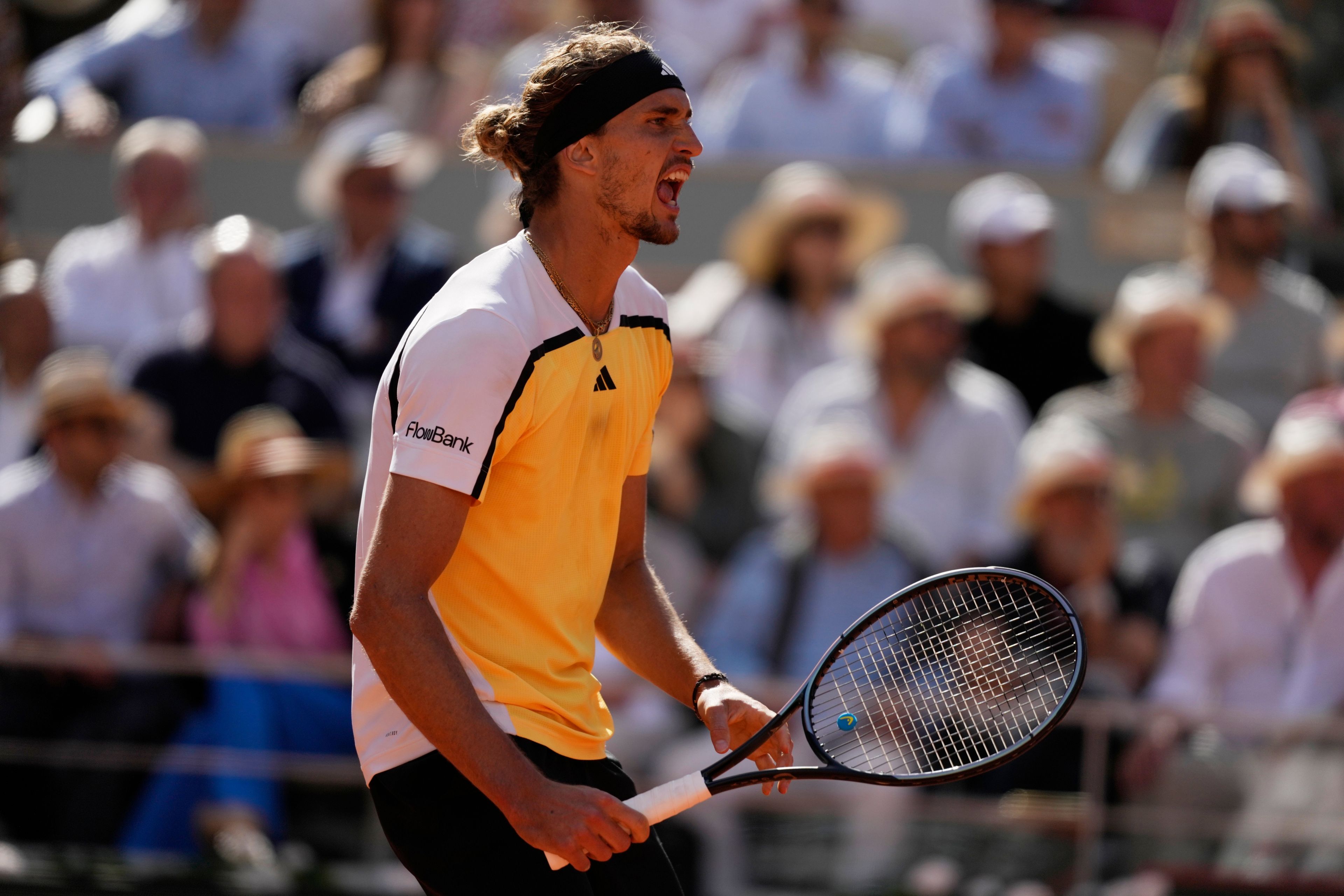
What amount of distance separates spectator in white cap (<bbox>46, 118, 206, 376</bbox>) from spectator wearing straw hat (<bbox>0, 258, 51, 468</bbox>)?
1.42 feet

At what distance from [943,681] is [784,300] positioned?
379cm

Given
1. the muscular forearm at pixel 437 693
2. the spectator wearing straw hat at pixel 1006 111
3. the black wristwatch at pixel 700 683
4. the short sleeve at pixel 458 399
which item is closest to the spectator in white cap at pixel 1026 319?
the spectator wearing straw hat at pixel 1006 111

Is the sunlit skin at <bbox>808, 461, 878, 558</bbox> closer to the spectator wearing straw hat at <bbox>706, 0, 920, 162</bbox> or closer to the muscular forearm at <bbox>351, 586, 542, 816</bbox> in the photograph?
the spectator wearing straw hat at <bbox>706, 0, 920, 162</bbox>

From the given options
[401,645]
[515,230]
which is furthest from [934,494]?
[401,645]

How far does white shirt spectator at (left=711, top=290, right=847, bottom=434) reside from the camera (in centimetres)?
682

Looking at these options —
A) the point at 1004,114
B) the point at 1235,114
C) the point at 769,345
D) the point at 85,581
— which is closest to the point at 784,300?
the point at 769,345

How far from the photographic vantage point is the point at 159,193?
24.1 ft

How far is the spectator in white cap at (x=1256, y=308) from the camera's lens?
6730mm

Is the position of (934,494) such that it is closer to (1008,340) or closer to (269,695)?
(1008,340)

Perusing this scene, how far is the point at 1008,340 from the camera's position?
22.4 feet

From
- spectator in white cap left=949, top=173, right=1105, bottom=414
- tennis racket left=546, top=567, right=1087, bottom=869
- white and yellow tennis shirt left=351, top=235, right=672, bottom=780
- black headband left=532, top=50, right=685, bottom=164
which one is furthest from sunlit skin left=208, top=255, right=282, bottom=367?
black headband left=532, top=50, right=685, bottom=164

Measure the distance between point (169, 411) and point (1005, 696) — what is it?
416 cm

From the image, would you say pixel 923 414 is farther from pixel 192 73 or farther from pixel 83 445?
pixel 192 73

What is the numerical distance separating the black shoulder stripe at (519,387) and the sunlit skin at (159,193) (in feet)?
16.9
